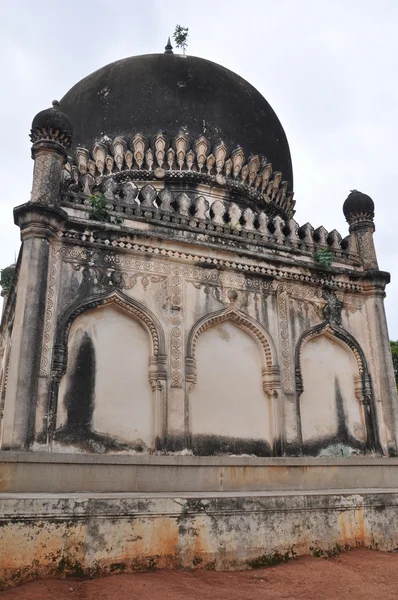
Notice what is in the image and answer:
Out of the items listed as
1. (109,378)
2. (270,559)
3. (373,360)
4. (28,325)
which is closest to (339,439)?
(373,360)

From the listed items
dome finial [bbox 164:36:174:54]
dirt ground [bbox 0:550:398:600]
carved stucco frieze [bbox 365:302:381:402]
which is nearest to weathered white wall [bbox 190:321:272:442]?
carved stucco frieze [bbox 365:302:381:402]

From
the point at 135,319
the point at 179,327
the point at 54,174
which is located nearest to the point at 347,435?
the point at 179,327

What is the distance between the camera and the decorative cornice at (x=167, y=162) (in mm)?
9805

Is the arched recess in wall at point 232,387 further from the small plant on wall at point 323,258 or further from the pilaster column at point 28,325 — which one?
the pilaster column at point 28,325

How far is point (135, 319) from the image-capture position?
23.9ft

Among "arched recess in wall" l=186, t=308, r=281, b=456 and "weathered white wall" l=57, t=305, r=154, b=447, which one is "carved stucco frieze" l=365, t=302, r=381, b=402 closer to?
"arched recess in wall" l=186, t=308, r=281, b=456

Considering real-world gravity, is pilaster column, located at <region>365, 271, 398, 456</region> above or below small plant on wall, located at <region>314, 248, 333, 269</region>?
below

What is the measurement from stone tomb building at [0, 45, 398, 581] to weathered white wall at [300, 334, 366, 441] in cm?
3

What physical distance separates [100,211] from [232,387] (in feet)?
10.3

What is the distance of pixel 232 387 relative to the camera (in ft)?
25.2

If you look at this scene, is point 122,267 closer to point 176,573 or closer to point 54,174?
point 54,174

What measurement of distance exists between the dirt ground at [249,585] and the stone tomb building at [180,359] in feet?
0.62

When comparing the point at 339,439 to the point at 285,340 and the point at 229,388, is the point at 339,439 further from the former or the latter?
the point at 229,388

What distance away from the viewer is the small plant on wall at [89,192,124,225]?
24.1ft
